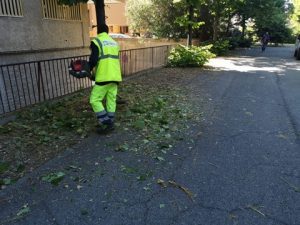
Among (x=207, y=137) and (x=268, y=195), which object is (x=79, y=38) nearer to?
(x=207, y=137)

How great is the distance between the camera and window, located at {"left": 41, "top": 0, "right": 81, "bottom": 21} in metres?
9.88

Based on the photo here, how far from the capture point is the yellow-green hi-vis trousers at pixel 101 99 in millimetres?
4848

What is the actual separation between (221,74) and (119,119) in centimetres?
770

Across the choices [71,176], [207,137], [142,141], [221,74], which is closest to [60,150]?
[71,176]

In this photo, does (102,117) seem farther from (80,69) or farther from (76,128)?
(80,69)

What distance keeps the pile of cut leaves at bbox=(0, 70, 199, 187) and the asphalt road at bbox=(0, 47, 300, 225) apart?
244 millimetres

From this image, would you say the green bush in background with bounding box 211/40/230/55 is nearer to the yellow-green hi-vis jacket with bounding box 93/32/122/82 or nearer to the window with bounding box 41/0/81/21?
the window with bounding box 41/0/81/21

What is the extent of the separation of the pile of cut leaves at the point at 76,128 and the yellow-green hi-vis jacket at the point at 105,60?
1020 mm

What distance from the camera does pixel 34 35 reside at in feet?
31.2

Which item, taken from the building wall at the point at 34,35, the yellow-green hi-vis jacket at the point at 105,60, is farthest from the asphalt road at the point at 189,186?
the building wall at the point at 34,35

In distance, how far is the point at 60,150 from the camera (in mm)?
4410

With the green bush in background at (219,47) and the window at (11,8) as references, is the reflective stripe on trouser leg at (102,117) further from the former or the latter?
the green bush in background at (219,47)

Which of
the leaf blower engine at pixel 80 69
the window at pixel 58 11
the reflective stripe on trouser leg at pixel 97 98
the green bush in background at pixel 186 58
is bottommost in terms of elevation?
the green bush in background at pixel 186 58

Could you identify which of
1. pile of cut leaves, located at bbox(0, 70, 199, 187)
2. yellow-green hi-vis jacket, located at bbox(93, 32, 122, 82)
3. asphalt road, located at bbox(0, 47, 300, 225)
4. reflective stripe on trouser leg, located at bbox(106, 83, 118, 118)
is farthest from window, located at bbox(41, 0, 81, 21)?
asphalt road, located at bbox(0, 47, 300, 225)
